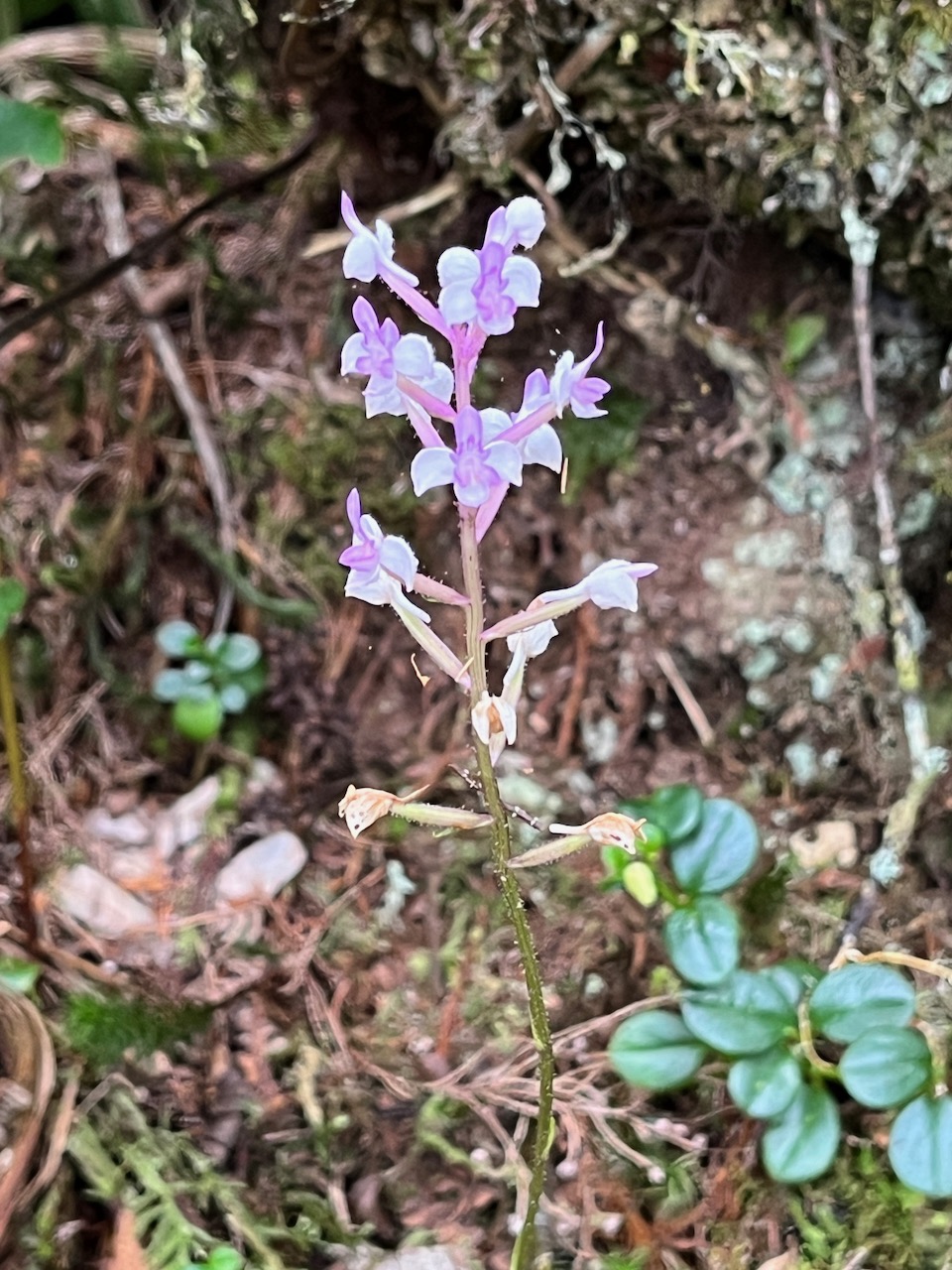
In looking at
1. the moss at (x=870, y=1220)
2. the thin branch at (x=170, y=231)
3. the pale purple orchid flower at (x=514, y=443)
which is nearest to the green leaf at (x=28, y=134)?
the thin branch at (x=170, y=231)

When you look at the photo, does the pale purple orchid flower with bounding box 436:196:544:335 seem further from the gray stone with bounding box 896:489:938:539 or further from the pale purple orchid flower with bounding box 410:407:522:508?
the gray stone with bounding box 896:489:938:539

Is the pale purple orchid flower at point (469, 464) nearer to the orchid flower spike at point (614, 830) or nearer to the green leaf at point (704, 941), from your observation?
the orchid flower spike at point (614, 830)

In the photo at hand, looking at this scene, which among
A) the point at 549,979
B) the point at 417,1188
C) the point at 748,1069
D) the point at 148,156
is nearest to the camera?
the point at 748,1069

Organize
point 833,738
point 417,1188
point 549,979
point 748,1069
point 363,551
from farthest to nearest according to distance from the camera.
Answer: point 833,738, point 549,979, point 417,1188, point 748,1069, point 363,551

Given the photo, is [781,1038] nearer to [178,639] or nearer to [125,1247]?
[125,1247]

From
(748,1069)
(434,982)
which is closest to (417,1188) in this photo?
(434,982)

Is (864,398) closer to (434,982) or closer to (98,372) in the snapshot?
(434,982)

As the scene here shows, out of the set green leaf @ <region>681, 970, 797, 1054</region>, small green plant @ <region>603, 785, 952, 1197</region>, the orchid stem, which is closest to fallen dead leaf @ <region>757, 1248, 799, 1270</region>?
small green plant @ <region>603, 785, 952, 1197</region>

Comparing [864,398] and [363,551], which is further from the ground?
[363,551]
